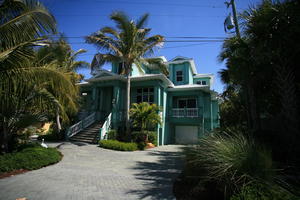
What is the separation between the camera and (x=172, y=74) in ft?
64.3

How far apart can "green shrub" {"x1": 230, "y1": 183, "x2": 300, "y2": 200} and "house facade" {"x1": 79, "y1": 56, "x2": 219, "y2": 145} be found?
11218mm

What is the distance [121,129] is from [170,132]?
17.8 feet

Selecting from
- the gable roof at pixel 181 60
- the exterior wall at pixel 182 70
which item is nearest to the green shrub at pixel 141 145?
the exterior wall at pixel 182 70

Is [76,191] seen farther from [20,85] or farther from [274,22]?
[274,22]

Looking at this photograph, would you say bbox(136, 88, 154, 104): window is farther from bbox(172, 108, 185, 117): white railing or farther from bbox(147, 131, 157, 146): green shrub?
bbox(147, 131, 157, 146): green shrub

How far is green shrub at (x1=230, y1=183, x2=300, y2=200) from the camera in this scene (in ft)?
9.06

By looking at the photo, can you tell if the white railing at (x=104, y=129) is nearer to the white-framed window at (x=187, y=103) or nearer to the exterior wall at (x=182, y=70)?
the white-framed window at (x=187, y=103)

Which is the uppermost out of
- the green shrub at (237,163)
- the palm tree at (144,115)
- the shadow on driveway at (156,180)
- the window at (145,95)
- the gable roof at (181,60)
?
the gable roof at (181,60)

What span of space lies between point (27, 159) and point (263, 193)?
798 centimetres

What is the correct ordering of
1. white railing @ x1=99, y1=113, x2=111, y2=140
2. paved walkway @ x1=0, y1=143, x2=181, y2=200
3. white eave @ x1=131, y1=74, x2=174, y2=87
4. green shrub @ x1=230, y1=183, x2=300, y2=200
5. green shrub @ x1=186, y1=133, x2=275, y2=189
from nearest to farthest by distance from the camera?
green shrub @ x1=230, y1=183, x2=300, y2=200, green shrub @ x1=186, y1=133, x2=275, y2=189, paved walkway @ x1=0, y1=143, x2=181, y2=200, white railing @ x1=99, y1=113, x2=111, y2=140, white eave @ x1=131, y1=74, x2=174, y2=87

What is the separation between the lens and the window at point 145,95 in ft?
53.5

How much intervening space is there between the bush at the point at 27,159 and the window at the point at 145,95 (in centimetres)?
1049

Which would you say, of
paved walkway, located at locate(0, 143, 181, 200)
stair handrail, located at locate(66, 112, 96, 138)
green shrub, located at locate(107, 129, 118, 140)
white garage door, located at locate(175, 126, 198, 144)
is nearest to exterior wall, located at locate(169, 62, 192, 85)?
white garage door, located at locate(175, 126, 198, 144)

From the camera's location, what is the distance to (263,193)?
293 cm
